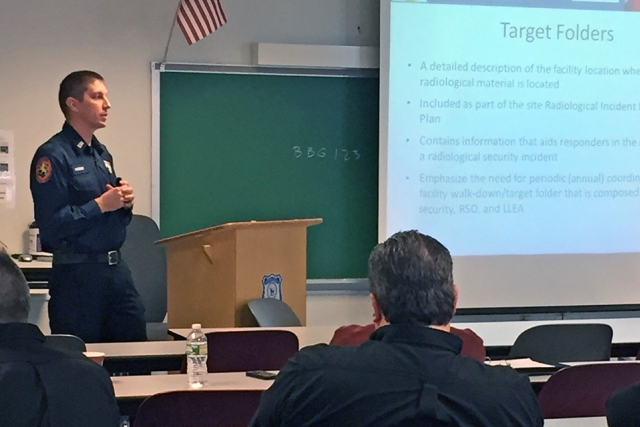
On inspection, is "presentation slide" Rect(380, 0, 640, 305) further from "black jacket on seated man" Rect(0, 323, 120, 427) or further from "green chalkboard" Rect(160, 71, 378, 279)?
"black jacket on seated man" Rect(0, 323, 120, 427)

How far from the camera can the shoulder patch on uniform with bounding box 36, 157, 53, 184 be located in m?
3.98

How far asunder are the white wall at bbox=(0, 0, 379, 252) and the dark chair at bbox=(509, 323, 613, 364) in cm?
284

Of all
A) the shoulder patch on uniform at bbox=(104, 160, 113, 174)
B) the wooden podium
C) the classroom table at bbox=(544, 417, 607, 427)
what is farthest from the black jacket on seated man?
the wooden podium

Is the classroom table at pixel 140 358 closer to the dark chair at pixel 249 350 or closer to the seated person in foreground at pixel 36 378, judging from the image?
the dark chair at pixel 249 350

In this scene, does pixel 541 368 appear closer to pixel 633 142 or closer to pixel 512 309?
pixel 512 309

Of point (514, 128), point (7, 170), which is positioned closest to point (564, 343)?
point (514, 128)

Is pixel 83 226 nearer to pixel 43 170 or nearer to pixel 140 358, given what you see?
pixel 43 170

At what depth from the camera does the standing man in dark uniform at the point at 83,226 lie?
3969mm

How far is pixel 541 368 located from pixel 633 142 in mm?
3423

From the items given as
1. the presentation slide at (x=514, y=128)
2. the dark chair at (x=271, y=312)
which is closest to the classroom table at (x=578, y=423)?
the dark chair at (x=271, y=312)

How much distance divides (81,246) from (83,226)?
0.35 ft

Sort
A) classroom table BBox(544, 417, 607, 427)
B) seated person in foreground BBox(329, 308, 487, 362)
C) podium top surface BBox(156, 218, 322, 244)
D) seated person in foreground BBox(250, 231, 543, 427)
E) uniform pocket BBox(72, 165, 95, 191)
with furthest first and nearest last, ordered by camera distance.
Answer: podium top surface BBox(156, 218, 322, 244) < uniform pocket BBox(72, 165, 95, 191) < seated person in foreground BBox(329, 308, 487, 362) < classroom table BBox(544, 417, 607, 427) < seated person in foreground BBox(250, 231, 543, 427)

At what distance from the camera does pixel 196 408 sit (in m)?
2.20

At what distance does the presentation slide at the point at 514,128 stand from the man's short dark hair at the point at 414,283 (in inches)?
153
